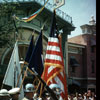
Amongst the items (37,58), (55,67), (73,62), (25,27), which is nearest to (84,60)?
(73,62)

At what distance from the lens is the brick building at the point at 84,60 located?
23.2m

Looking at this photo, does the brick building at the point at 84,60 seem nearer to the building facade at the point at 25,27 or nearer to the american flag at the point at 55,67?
the building facade at the point at 25,27

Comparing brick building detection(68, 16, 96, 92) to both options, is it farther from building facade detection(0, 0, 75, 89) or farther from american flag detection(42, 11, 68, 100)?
american flag detection(42, 11, 68, 100)

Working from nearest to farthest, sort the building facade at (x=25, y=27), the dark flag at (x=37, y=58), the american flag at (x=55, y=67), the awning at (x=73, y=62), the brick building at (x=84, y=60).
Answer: the american flag at (x=55, y=67), the dark flag at (x=37, y=58), the building facade at (x=25, y=27), the awning at (x=73, y=62), the brick building at (x=84, y=60)

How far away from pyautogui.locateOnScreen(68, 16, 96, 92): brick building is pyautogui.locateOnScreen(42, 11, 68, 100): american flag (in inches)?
608

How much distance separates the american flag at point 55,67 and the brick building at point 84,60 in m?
15.4

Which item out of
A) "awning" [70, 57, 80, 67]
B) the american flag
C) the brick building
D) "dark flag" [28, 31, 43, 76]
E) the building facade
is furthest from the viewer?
the brick building

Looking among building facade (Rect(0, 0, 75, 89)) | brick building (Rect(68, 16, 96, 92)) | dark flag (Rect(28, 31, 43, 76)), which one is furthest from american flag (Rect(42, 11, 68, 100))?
brick building (Rect(68, 16, 96, 92))

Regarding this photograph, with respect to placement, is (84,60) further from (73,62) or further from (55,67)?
(55,67)

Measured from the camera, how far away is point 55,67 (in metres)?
7.01

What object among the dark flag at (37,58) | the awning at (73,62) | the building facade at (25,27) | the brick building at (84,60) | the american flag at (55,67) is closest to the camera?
the american flag at (55,67)

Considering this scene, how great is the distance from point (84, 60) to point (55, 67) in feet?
59.0

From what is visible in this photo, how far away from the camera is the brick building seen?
76.1 feet

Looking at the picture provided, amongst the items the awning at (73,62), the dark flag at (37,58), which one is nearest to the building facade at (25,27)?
the awning at (73,62)
